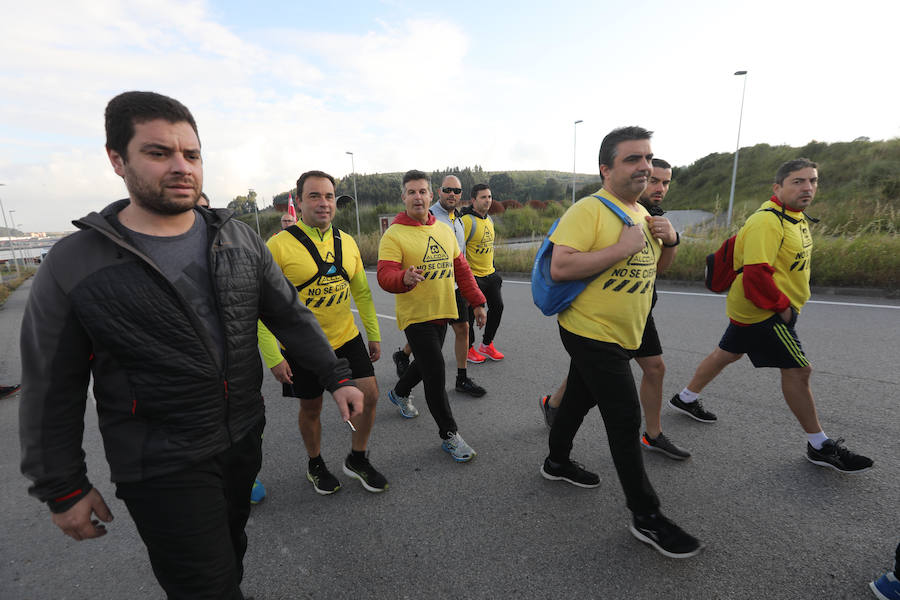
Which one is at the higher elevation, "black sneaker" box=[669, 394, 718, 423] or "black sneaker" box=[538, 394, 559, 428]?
"black sneaker" box=[538, 394, 559, 428]

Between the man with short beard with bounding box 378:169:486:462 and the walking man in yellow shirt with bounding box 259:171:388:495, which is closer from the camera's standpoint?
the walking man in yellow shirt with bounding box 259:171:388:495

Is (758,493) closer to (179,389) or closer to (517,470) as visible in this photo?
(517,470)

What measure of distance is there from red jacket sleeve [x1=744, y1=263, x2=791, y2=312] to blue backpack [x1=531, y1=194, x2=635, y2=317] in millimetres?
1185

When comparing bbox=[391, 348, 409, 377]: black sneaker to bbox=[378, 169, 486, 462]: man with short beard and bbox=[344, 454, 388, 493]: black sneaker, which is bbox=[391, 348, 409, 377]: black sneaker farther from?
bbox=[344, 454, 388, 493]: black sneaker

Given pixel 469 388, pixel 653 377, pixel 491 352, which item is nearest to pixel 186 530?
pixel 653 377

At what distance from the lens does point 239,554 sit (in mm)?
1909

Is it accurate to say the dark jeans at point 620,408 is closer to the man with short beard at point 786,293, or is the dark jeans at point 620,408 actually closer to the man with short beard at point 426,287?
the man with short beard at point 426,287

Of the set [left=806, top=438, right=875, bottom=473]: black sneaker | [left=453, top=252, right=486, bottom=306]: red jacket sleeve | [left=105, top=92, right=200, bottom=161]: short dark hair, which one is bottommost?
[left=806, top=438, right=875, bottom=473]: black sneaker

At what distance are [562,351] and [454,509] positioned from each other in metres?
3.28

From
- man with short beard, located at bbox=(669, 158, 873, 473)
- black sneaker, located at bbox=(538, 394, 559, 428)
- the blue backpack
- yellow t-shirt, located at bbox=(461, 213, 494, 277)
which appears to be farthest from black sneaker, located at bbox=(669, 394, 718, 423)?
yellow t-shirt, located at bbox=(461, 213, 494, 277)

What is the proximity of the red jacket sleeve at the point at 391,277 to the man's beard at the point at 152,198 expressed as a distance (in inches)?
60.6

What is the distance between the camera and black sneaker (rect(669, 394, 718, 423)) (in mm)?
3537

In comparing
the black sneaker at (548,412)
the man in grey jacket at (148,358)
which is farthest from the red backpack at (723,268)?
the man in grey jacket at (148,358)

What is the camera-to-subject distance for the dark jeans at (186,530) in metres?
1.41
